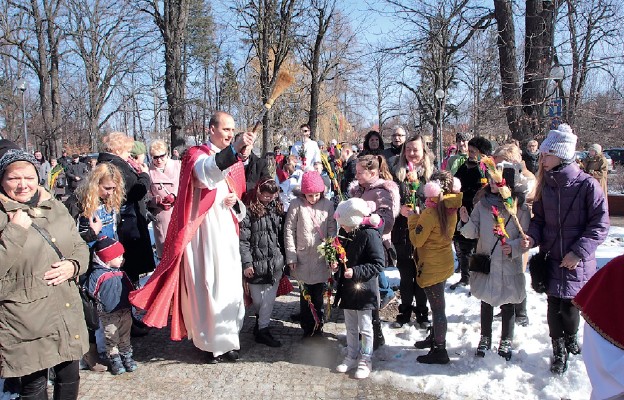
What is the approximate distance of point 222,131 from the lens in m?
4.29

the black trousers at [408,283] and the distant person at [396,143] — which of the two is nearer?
the black trousers at [408,283]

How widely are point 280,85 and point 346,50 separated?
21.5m

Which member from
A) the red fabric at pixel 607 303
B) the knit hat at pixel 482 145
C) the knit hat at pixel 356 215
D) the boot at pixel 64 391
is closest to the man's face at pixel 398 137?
the knit hat at pixel 482 145

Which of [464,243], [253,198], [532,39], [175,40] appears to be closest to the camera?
[253,198]

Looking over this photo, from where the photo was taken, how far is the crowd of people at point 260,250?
2.93 meters

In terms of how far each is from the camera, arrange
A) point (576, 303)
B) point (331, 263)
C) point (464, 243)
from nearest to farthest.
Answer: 1. point (576, 303)
2. point (331, 263)
3. point (464, 243)

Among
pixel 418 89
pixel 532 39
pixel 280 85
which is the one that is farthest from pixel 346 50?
pixel 280 85

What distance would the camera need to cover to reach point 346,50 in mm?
24125

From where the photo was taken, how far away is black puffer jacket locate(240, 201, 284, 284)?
466cm

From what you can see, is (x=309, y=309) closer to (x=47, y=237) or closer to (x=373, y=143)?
(x=373, y=143)

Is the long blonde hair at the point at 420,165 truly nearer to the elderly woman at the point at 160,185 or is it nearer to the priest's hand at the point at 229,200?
the priest's hand at the point at 229,200

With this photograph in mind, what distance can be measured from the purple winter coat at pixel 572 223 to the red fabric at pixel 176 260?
113 inches

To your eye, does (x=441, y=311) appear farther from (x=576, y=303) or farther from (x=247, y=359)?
(x=576, y=303)

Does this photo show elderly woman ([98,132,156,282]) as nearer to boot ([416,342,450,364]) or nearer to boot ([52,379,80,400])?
boot ([52,379,80,400])
